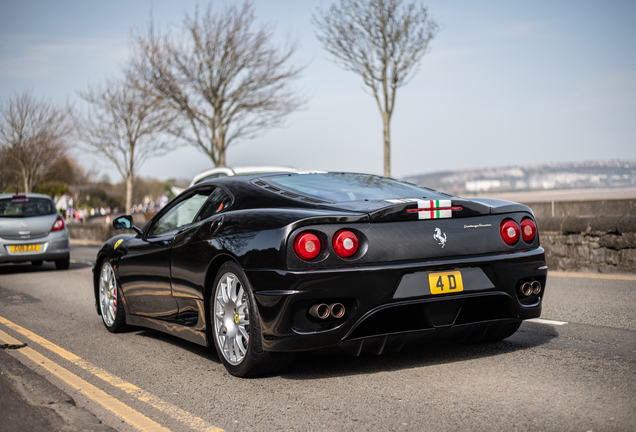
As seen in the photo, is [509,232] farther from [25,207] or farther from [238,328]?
[25,207]

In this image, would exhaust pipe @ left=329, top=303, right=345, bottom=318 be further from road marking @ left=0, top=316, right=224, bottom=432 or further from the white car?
the white car

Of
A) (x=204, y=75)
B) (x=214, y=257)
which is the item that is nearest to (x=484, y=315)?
(x=214, y=257)

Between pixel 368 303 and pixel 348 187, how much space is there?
1.23 m

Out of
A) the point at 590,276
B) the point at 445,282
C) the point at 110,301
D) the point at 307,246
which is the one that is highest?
the point at 307,246

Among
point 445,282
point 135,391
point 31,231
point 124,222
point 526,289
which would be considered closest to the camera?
point 445,282

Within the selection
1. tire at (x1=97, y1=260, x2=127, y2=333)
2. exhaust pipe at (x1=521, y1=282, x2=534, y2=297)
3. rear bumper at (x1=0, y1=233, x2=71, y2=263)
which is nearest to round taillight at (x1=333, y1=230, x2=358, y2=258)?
exhaust pipe at (x1=521, y1=282, x2=534, y2=297)

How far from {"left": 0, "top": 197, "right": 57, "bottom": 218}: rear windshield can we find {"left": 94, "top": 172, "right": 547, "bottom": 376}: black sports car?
9.33 metres

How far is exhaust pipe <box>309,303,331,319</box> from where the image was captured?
12.0ft

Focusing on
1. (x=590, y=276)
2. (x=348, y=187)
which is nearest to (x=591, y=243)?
(x=590, y=276)

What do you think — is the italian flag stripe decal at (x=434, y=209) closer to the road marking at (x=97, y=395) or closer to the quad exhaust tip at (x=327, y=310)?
the quad exhaust tip at (x=327, y=310)

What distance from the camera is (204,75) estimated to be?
2397 centimetres

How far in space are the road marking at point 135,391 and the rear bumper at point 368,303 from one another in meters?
0.62

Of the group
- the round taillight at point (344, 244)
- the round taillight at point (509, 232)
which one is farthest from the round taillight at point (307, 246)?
the round taillight at point (509, 232)

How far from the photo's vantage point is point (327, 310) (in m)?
3.65
